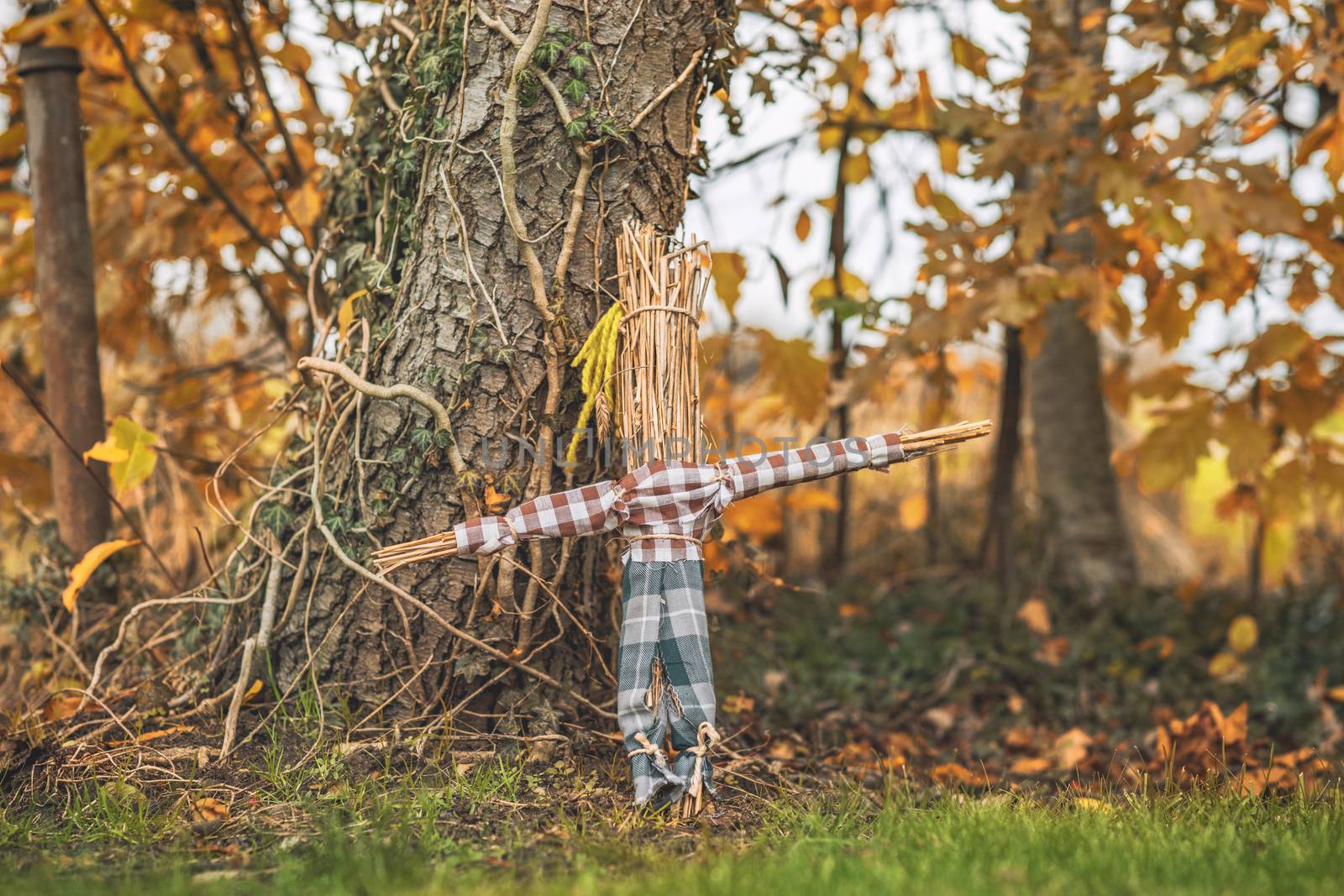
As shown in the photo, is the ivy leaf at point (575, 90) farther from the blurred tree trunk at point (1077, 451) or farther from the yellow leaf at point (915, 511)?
the yellow leaf at point (915, 511)

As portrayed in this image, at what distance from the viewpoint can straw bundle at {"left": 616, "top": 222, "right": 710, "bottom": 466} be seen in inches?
87.4

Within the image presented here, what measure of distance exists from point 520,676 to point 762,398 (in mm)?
2462

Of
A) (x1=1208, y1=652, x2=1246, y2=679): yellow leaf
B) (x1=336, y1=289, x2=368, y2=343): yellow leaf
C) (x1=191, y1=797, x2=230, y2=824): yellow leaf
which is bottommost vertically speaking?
(x1=1208, y1=652, x2=1246, y2=679): yellow leaf

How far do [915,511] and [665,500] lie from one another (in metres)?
3.63

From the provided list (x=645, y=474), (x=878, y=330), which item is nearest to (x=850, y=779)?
(x=645, y=474)

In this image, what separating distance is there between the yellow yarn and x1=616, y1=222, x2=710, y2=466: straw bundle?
2cm

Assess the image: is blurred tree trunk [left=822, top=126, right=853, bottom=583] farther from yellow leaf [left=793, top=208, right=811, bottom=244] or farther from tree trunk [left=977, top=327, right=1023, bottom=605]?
tree trunk [left=977, top=327, right=1023, bottom=605]

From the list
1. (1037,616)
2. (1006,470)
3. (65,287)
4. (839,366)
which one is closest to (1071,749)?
(1037,616)

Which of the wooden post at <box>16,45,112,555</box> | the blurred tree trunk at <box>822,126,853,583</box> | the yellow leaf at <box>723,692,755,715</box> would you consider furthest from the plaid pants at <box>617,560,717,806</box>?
the wooden post at <box>16,45,112,555</box>

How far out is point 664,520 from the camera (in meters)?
2.15

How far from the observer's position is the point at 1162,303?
11.8 feet

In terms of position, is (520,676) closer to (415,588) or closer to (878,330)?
(415,588)

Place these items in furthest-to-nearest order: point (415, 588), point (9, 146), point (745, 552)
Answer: point (9, 146) → point (745, 552) → point (415, 588)

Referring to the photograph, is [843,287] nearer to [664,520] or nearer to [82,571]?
[664,520]
